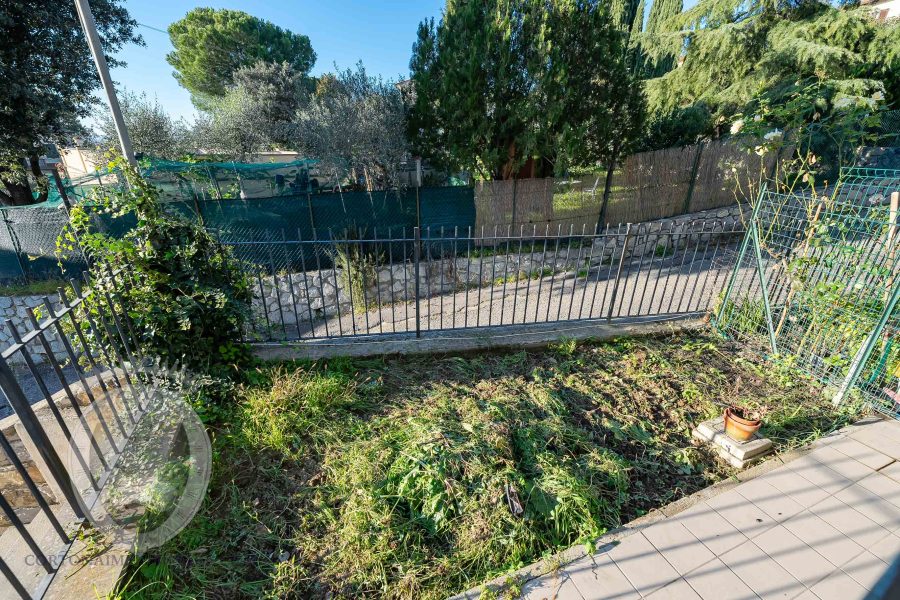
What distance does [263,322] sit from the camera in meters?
4.21

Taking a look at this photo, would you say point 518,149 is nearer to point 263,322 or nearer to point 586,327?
point 586,327

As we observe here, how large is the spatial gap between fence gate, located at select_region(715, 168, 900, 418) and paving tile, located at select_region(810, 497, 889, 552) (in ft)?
4.52

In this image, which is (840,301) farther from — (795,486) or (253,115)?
(253,115)

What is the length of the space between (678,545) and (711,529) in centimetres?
27

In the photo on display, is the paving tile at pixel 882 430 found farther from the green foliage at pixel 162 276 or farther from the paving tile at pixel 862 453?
the green foliage at pixel 162 276

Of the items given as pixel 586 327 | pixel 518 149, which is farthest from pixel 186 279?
pixel 518 149

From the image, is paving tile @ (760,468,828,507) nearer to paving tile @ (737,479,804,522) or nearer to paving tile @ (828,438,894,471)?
paving tile @ (737,479,804,522)

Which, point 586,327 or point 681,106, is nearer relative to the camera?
point 586,327

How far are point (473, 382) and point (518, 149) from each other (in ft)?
17.9

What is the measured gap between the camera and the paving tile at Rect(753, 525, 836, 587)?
2016mm

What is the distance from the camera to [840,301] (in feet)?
11.4

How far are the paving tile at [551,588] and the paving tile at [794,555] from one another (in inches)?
45.6

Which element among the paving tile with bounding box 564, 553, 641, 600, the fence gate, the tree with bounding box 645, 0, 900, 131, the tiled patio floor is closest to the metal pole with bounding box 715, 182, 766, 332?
the fence gate

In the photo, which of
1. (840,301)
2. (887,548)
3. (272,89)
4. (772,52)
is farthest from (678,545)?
(272,89)
